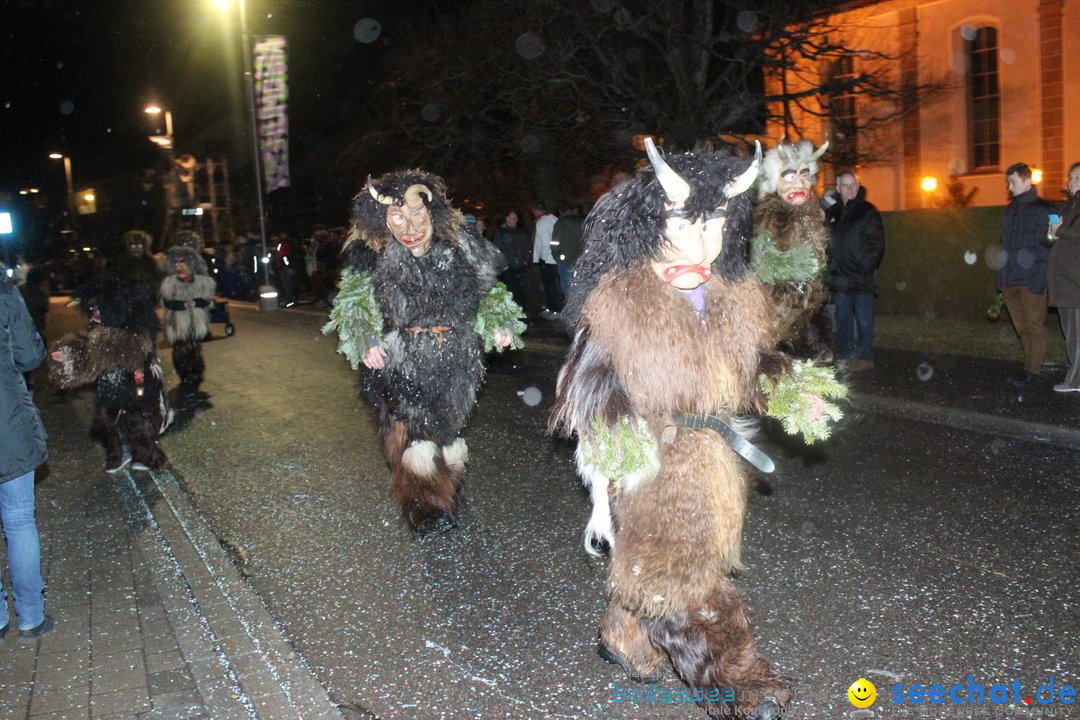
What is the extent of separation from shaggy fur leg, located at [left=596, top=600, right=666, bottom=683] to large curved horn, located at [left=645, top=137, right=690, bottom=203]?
1.61 metres

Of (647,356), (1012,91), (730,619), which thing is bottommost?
(730,619)

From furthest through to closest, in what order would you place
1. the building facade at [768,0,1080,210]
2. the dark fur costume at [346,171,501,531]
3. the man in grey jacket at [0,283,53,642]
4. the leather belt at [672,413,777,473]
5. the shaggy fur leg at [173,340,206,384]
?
the building facade at [768,0,1080,210]
the shaggy fur leg at [173,340,206,384]
the dark fur costume at [346,171,501,531]
the man in grey jacket at [0,283,53,642]
the leather belt at [672,413,777,473]

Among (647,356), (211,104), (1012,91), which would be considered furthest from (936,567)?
(211,104)

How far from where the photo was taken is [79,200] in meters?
53.6

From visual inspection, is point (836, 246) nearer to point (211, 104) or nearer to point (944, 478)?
point (944, 478)

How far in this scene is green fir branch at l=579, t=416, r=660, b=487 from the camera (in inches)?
135

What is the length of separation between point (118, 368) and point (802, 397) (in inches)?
232

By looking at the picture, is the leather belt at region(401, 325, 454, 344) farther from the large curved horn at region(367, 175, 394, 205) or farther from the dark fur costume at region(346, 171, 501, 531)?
the large curved horn at region(367, 175, 394, 205)

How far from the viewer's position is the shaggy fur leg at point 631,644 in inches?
150

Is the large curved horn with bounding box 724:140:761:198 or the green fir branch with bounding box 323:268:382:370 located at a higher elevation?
the large curved horn with bounding box 724:140:761:198

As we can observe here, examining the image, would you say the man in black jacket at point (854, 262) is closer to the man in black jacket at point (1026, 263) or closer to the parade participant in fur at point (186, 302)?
the man in black jacket at point (1026, 263)

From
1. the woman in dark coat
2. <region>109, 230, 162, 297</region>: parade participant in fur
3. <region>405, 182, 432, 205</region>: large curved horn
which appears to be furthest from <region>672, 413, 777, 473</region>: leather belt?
<region>109, 230, 162, 297</region>: parade participant in fur

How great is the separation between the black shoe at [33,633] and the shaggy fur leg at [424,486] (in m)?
1.99

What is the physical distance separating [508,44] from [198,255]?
7.35 m
